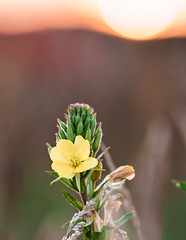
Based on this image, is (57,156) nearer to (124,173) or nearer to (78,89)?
(124,173)

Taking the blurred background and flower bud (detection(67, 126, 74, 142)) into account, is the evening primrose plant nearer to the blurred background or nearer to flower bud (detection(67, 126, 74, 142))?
flower bud (detection(67, 126, 74, 142))

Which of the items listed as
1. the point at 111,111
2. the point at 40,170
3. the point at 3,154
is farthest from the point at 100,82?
the point at 3,154

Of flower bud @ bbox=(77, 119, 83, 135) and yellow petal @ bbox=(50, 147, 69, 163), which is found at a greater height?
flower bud @ bbox=(77, 119, 83, 135)

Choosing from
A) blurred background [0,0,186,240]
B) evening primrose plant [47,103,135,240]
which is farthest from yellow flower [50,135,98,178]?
blurred background [0,0,186,240]

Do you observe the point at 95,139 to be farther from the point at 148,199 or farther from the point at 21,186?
the point at 21,186

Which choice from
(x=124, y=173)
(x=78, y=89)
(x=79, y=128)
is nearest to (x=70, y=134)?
(x=79, y=128)

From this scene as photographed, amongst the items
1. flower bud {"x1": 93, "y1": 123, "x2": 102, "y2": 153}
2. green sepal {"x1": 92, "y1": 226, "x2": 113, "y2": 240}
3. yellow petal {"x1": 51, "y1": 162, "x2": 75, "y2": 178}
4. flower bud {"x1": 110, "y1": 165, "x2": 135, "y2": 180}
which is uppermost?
flower bud {"x1": 93, "y1": 123, "x2": 102, "y2": 153}

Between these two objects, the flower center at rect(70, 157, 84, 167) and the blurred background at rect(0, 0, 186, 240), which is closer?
the flower center at rect(70, 157, 84, 167)
